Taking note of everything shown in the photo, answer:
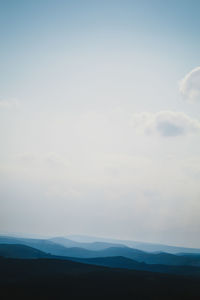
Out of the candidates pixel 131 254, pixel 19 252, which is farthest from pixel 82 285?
pixel 131 254

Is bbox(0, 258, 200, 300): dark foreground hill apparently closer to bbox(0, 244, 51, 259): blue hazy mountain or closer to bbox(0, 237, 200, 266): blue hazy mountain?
bbox(0, 244, 51, 259): blue hazy mountain

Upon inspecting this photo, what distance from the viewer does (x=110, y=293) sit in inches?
1044

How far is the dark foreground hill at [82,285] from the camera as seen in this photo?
2569 cm

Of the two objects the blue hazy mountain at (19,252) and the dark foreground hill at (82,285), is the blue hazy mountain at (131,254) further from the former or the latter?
the dark foreground hill at (82,285)

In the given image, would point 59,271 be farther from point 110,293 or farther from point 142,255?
point 142,255

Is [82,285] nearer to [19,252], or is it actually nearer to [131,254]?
[19,252]

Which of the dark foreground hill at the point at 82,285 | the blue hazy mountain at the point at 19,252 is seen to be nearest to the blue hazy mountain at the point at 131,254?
the blue hazy mountain at the point at 19,252

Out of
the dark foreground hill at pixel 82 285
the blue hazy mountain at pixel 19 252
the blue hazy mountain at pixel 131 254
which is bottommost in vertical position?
the blue hazy mountain at pixel 131 254

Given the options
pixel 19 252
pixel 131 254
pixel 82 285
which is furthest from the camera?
pixel 131 254

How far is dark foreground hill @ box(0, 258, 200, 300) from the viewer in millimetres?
25688

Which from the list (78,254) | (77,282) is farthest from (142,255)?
(77,282)

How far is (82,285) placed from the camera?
96.7ft

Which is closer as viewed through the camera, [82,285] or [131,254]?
[82,285]

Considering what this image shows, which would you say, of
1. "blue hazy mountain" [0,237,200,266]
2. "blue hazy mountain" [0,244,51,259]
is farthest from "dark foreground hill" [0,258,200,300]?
"blue hazy mountain" [0,237,200,266]
